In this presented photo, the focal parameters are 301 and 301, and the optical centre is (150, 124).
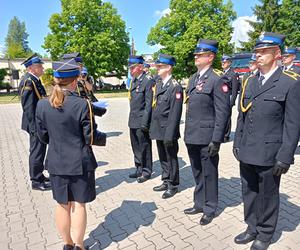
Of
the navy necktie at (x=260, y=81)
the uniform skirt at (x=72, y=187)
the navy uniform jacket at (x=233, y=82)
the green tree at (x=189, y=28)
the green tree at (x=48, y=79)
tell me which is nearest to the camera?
the uniform skirt at (x=72, y=187)

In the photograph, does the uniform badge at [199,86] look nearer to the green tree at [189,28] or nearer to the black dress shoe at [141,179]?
the black dress shoe at [141,179]

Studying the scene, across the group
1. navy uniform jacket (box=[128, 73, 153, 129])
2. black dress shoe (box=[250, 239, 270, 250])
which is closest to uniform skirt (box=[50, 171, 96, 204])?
black dress shoe (box=[250, 239, 270, 250])

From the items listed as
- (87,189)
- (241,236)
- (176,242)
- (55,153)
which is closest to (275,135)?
(241,236)

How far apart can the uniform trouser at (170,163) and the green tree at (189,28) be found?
103 ft

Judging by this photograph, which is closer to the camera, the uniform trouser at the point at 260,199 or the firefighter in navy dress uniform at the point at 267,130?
the firefighter in navy dress uniform at the point at 267,130

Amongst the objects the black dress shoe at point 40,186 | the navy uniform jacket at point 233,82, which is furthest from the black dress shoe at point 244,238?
the navy uniform jacket at point 233,82

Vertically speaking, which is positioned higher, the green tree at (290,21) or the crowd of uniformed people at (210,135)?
the green tree at (290,21)

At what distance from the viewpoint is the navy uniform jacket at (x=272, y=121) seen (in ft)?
9.09

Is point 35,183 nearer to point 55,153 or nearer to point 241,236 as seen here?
point 55,153

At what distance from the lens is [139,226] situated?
377 cm

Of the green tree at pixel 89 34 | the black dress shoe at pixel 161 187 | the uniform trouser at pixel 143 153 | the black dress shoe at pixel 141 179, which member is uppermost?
the green tree at pixel 89 34

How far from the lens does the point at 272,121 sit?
2891 millimetres

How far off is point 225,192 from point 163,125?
144 cm

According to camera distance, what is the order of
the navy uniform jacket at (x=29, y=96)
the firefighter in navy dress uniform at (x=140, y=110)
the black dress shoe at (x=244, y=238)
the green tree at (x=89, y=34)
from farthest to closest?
the green tree at (x=89, y=34), the firefighter in navy dress uniform at (x=140, y=110), the navy uniform jacket at (x=29, y=96), the black dress shoe at (x=244, y=238)
